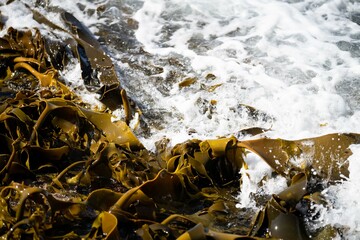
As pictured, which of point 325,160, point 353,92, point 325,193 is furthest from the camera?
point 353,92

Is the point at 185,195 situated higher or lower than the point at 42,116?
lower

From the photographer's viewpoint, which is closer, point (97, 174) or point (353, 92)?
point (97, 174)

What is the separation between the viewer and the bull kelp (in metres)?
2.04

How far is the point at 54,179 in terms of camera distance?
7.67 feet

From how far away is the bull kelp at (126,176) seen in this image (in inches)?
80.5

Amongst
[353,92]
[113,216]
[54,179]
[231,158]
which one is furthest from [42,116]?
[353,92]

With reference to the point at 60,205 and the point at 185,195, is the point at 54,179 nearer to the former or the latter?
the point at 60,205

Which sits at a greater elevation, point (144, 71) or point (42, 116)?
point (42, 116)

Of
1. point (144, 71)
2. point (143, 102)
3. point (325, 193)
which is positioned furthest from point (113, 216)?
point (144, 71)

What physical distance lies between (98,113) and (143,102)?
0.53m

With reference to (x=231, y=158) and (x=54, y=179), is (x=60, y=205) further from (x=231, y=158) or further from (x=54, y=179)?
(x=231, y=158)

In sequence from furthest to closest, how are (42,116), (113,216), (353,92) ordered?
(353,92)
(42,116)
(113,216)

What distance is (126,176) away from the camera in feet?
7.93

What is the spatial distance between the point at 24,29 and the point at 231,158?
91.2 inches
